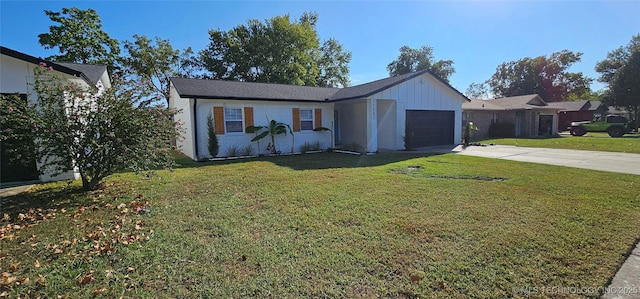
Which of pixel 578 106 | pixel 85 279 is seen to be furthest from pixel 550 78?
pixel 85 279

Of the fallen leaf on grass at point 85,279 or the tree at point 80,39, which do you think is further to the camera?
the tree at point 80,39

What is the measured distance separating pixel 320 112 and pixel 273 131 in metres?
3.02

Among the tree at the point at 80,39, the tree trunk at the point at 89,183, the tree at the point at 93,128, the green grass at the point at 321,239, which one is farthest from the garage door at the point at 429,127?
the tree at the point at 80,39

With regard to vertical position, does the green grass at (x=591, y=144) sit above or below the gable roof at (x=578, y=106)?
below

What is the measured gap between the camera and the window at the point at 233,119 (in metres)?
12.2

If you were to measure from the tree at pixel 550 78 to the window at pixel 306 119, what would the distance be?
5055 cm

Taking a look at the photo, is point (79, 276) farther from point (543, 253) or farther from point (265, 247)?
point (543, 253)

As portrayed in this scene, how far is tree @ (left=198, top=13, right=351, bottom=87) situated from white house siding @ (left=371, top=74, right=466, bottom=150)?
16014mm

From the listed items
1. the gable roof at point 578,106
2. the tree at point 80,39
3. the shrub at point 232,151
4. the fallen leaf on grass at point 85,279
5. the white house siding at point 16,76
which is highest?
the tree at point 80,39

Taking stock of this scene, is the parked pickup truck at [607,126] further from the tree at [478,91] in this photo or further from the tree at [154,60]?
the tree at [478,91]

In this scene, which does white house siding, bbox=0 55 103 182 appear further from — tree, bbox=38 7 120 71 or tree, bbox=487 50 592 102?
tree, bbox=487 50 592 102

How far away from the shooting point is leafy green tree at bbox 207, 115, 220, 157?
11672mm

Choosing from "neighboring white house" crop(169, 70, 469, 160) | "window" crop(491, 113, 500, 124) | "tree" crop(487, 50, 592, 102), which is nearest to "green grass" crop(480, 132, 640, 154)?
"neighboring white house" crop(169, 70, 469, 160)

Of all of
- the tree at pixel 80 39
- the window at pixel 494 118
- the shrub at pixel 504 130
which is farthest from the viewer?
the window at pixel 494 118
